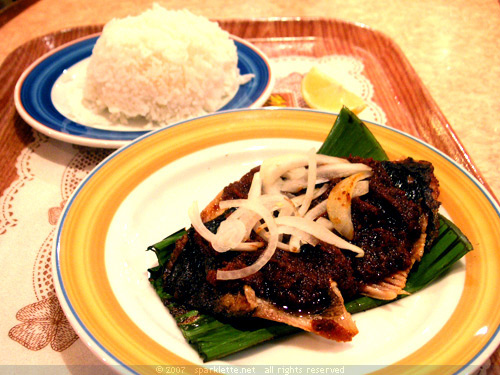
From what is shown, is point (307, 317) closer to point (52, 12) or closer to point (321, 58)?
point (321, 58)

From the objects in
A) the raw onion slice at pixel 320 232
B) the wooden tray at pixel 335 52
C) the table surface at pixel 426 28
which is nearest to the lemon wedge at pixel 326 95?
the wooden tray at pixel 335 52

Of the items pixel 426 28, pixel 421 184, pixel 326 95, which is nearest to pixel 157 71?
pixel 326 95

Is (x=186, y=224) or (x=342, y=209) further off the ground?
(x=342, y=209)

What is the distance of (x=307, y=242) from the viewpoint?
1629 mm

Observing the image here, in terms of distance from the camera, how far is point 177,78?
2934mm

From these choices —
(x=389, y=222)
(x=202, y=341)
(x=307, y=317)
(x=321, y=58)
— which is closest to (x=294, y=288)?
(x=307, y=317)

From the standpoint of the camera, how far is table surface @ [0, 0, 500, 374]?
309 centimetres

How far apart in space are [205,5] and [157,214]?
3235 mm

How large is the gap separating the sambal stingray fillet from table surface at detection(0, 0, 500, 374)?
1.25 m

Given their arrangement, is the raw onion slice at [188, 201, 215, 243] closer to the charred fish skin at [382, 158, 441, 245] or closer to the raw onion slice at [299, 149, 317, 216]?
the raw onion slice at [299, 149, 317, 216]

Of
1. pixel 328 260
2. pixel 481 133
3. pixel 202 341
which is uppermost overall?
pixel 328 260

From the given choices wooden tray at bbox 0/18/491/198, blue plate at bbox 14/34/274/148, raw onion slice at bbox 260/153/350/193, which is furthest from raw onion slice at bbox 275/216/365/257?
blue plate at bbox 14/34/274/148

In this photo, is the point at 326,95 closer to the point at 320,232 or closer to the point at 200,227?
the point at 320,232

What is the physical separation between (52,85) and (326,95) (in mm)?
2011
